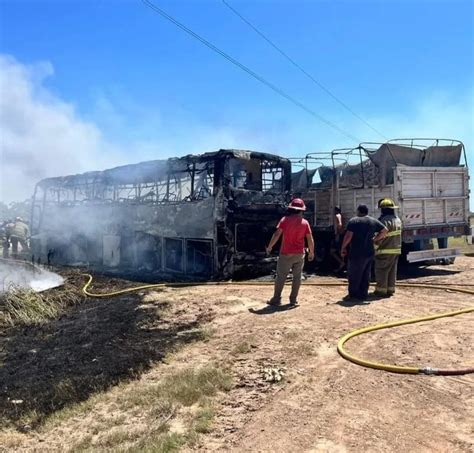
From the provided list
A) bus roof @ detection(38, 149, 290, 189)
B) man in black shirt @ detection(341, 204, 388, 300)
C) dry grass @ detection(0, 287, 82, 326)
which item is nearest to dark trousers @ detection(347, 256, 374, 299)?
man in black shirt @ detection(341, 204, 388, 300)

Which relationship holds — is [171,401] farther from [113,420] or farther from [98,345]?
[98,345]

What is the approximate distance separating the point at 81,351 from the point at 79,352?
0.10 feet

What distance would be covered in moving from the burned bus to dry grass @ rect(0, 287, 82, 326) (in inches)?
103

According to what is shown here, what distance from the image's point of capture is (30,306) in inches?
318

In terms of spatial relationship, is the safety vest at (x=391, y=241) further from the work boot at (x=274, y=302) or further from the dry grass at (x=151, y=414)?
the dry grass at (x=151, y=414)

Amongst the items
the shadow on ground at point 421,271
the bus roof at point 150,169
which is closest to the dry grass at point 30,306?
the bus roof at point 150,169

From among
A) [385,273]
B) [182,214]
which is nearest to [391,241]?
[385,273]

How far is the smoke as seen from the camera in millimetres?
10922

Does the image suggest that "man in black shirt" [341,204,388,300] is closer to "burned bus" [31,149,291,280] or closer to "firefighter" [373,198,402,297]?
"firefighter" [373,198,402,297]

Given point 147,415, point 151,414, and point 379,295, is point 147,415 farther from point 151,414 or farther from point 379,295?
point 379,295

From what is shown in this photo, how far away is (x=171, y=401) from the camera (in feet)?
13.8

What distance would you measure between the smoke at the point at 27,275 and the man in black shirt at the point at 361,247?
254 inches

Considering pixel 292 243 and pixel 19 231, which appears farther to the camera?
pixel 19 231

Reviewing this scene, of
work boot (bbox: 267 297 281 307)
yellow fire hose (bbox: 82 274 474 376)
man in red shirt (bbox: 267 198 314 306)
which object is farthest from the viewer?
work boot (bbox: 267 297 281 307)
